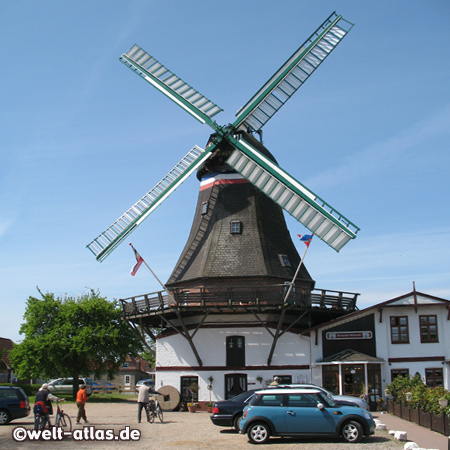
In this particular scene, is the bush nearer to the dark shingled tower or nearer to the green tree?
the dark shingled tower

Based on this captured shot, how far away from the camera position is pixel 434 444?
46.3ft

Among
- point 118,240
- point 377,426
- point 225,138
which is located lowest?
point 377,426

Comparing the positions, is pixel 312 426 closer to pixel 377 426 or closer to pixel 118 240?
pixel 377 426

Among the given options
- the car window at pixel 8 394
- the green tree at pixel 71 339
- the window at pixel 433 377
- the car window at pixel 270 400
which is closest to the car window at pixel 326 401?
the car window at pixel 270 400

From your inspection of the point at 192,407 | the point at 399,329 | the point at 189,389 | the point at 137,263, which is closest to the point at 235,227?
the point at 137,263

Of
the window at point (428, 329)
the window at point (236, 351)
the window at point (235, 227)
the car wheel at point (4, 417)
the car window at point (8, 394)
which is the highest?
the window at point (235, 227)

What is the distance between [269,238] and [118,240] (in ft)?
26.1

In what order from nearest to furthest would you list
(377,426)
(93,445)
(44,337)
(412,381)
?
(93,445) < (377,426) < (412,381) < (44,337)

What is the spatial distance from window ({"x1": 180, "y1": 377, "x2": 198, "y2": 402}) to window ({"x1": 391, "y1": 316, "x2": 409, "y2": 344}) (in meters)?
9.93

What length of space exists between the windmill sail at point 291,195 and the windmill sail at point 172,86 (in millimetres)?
2622

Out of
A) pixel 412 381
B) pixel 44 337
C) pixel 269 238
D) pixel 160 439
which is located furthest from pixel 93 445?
pixel 44 337

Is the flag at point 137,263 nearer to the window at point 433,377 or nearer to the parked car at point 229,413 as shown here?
the parked car at point 229,413

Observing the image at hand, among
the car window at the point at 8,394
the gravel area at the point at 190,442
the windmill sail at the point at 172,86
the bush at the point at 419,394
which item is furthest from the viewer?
the windmill sail at the point at 172,86

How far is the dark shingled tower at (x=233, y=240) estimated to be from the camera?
28.4 metres
